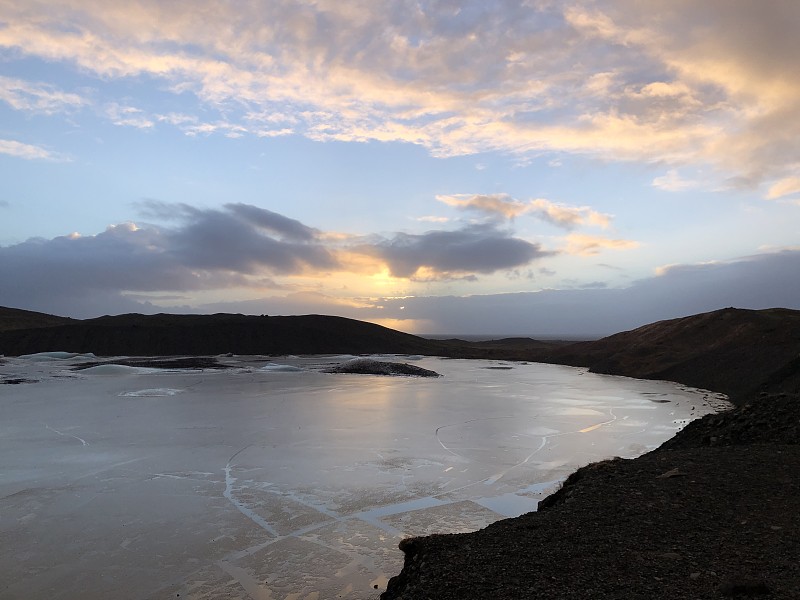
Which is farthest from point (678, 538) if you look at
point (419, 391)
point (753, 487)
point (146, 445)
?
point (419, 391)

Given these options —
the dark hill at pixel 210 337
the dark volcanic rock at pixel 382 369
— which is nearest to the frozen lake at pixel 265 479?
the dark volcanic rock at pixel 382 369

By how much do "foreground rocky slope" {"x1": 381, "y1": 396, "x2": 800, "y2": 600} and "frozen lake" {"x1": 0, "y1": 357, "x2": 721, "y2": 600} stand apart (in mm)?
1044

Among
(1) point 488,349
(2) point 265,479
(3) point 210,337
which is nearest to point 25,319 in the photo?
(3) point 210,337

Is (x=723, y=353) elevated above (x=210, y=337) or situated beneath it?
situated beneath

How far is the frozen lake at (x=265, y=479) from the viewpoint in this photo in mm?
5922

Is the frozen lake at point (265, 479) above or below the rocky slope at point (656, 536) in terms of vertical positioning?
below

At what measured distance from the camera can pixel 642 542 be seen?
525 cm

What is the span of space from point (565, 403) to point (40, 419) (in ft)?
62.8

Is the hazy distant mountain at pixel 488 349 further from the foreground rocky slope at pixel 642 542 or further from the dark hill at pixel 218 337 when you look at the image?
the foreground rocky slope at pixel 642 542

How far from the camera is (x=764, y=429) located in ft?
32.9

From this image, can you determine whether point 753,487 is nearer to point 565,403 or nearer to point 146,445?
point 146,445

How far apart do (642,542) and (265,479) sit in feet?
22.5

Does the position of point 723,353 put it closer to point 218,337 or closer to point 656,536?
point 656,536

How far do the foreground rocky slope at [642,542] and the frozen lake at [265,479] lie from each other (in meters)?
1.04
